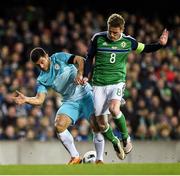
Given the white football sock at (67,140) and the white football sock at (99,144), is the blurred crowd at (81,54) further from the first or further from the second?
the white football sock at (67,140)

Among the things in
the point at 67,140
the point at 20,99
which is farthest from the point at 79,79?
the point at 67,140

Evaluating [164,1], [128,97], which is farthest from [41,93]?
[164,1]

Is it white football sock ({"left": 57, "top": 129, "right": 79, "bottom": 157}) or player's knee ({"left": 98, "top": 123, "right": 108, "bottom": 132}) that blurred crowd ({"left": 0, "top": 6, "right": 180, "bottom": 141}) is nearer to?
white football sock ({"left": 57, "top": 129, "right": 79, "bottom": 157})

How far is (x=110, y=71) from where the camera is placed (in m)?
14.3

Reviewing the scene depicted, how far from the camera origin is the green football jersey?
1422cm

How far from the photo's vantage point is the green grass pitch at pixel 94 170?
1262 cm

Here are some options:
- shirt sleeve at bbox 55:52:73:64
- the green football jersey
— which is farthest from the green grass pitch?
shirt sleeve at bbox 55:52:73:64

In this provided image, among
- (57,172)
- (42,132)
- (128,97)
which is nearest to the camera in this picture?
(57,172)

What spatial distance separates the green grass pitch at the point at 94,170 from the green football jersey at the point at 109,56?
1378 mm

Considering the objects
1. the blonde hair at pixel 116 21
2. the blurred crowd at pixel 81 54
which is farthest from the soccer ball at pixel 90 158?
the blurred crowd at pixel 81 54

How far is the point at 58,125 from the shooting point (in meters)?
14.4

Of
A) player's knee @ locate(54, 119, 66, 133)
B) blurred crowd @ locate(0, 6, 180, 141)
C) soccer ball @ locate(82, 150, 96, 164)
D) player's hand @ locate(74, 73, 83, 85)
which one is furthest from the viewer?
blurred crowd @ locate(0, 6, 180, 141)

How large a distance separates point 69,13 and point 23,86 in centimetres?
410

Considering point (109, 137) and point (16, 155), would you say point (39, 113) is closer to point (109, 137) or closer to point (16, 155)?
point (16, 155)
